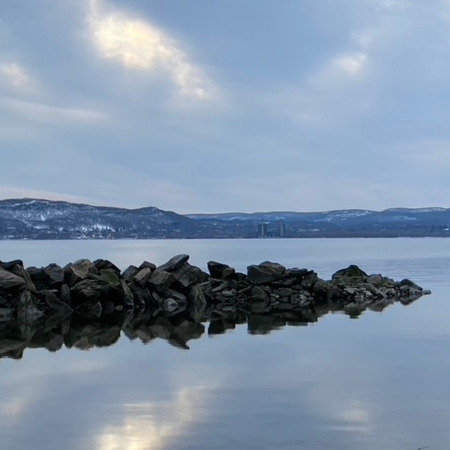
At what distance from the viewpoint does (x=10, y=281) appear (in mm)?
26234

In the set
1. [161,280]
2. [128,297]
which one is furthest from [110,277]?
[161,280]

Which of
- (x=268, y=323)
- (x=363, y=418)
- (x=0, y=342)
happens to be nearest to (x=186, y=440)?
(x=363, y=418)

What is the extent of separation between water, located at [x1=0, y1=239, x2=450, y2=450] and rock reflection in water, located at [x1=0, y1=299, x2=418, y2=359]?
2.30 ft

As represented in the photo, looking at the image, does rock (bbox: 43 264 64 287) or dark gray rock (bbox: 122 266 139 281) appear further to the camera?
dark gray rock (bbox: 122 266 139 281)

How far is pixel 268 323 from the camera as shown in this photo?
24.9 metres

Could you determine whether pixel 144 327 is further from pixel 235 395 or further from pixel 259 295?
pixel 235 395

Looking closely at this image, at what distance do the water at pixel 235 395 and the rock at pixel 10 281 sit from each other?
6.83m

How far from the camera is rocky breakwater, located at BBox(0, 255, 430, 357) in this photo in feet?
76.3

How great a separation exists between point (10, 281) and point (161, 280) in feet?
21.7

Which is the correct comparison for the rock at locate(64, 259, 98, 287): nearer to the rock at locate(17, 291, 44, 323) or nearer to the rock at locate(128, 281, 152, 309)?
the rock at locate(128, 281, 152, 309)

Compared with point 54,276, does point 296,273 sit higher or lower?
lower

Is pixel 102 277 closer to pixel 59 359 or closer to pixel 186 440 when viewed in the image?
pixel 59 359

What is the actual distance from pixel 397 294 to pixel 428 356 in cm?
1890

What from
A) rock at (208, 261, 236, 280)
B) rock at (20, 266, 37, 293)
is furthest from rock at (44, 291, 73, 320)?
rock at (208, 261, 236, 280)
